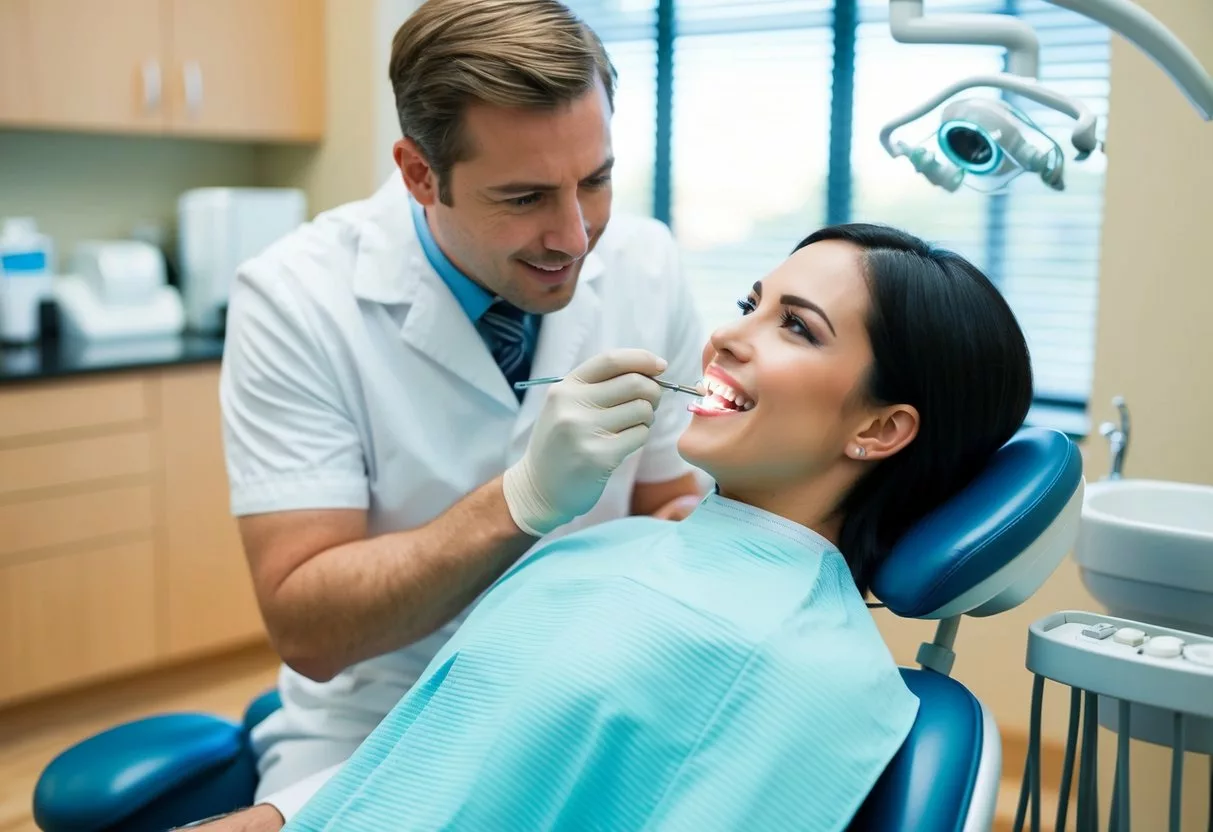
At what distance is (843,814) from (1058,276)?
2.00 metres

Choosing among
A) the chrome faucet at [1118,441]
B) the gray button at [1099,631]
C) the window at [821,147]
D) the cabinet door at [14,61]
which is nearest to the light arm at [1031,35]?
the gray button at [1099,631]

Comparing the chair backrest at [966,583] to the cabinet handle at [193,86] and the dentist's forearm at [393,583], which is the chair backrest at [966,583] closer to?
the dentist's forearm at [393,583]

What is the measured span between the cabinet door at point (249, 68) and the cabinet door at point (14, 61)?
15.0 inches

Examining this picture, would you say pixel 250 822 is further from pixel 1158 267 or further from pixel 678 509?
→ pixel 1158 267

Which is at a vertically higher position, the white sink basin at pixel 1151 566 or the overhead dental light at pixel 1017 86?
the overhead dental light at pixel 1017 86

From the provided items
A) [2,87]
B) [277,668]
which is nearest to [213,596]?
[277,668]

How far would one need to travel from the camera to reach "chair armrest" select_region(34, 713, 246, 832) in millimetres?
1164

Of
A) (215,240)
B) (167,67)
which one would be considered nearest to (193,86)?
(167,67)

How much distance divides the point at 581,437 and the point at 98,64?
2.22m

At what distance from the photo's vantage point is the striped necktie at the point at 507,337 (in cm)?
155

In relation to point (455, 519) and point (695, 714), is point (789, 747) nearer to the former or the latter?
point (695, 714)

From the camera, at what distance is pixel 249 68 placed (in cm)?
318

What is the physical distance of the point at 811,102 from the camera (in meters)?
3.01

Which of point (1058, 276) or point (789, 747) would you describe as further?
point (1058, 276)
